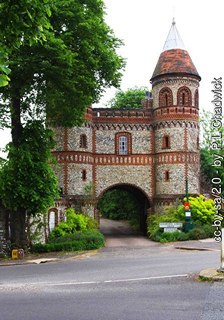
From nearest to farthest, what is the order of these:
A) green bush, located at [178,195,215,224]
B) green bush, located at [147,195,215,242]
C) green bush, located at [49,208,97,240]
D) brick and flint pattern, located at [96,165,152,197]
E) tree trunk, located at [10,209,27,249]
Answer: tree trunk, located at [10,209,27,249] < green bush, located at [49,208,97,240] < green bush, located at [147,195,215,242] < green bush, located at [178,195,215,224] < brick and flint pattern, located at [96,165,152,197]

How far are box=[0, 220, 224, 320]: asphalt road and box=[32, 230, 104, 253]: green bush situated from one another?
26.0 ft

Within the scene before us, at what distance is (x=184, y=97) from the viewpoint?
35406 mm

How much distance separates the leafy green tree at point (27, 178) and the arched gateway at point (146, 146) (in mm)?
10861

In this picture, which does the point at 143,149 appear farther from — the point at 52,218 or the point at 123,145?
the point at 52,218

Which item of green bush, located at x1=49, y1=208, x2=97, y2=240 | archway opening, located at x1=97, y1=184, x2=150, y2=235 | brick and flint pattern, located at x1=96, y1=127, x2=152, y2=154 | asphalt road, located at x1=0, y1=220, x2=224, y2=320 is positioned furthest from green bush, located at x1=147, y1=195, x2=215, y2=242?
asphalt road, located at x1=0, y1=220, x2=224, y2=320

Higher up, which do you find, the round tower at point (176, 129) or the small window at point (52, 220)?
the round tower at point (176, 129)

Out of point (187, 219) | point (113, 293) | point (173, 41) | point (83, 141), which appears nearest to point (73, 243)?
point (187, 219)

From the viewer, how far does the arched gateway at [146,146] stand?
3450cm

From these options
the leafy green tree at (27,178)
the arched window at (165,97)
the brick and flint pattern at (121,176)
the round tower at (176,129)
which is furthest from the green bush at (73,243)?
the arched window at (165,97)

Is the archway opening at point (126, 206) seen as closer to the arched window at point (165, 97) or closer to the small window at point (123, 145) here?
the small window at point (123, 145)

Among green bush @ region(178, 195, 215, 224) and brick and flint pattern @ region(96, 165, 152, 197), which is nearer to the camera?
green bush @ region(178, 195, 215, 224)

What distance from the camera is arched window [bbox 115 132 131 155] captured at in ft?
119

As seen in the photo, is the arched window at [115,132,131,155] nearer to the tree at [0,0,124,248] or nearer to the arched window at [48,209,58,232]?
the arched window at [48,209,58,232]

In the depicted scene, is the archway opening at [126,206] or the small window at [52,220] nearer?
the small window at [52,220]
